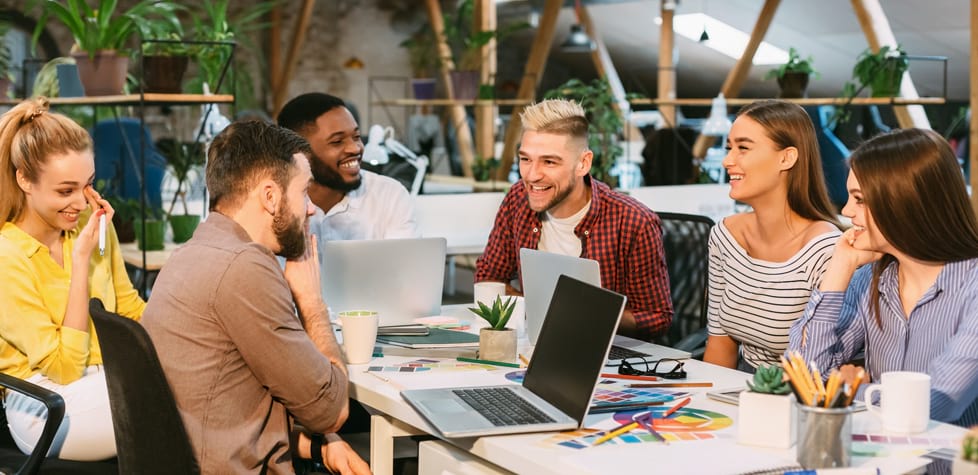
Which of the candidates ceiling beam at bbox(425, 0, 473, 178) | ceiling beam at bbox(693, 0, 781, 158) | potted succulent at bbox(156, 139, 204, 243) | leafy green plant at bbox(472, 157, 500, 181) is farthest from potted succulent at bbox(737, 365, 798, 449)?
ceiling beam at bbox(693, 0, 781, 158)

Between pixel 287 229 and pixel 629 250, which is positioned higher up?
pixel 287 229

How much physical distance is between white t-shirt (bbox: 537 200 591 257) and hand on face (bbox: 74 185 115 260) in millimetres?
1261

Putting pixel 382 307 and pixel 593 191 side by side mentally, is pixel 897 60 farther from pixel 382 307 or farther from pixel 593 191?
→ pixel 382 307

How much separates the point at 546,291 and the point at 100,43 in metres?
2.75

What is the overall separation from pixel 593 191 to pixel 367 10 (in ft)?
36.1

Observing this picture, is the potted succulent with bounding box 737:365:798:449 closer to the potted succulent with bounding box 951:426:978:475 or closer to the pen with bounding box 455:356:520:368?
the potted succulent with bounding box 951:426:978:475

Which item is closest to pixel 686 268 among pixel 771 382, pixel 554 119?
pixel 554 119

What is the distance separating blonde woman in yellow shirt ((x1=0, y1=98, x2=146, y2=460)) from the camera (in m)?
2.67

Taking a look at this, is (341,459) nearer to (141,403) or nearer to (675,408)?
(141,403)

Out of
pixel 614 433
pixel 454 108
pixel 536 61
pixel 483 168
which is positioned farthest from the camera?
pixel 454 108

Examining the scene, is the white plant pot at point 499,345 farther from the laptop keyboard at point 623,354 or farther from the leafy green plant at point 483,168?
the leafy green plant at point 483,168

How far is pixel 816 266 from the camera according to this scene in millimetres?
2836

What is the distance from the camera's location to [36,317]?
107 inches

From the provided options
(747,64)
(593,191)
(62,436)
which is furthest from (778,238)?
(747,64)
